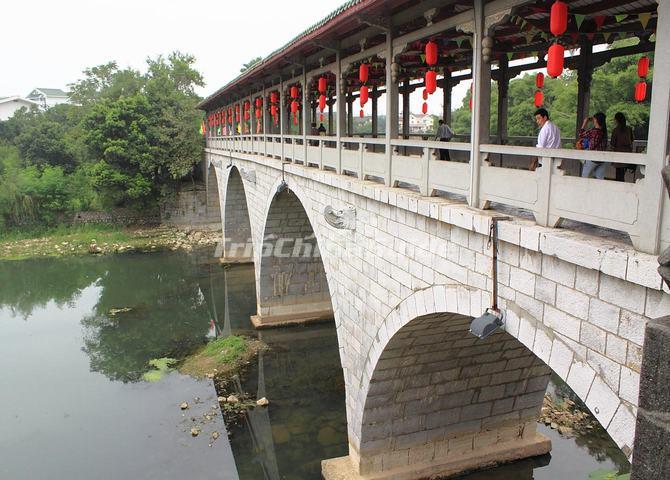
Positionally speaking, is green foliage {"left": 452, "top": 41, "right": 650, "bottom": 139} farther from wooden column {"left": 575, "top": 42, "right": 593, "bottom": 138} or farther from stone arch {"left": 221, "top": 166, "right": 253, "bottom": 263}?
stone arch {"left": 221, "top": 166, "right": 253, "bottom": 263}

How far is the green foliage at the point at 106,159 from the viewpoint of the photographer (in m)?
31.4

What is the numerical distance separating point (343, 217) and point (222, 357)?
8235 mm

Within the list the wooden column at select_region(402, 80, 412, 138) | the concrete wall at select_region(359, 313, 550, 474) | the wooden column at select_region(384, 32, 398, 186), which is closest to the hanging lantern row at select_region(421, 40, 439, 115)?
the wooden column at select_region(384, 32, 398, 186)

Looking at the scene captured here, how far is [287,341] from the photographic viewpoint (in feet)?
55.2

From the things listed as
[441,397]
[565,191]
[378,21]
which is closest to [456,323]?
[441,397]

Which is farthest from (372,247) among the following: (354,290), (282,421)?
(282,421)

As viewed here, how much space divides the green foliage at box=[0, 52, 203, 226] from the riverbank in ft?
4.25

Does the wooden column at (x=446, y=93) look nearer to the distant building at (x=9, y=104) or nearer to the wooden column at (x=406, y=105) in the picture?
the wooden column at (x=406, y=105)

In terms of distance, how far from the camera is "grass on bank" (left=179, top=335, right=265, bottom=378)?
49.1ft

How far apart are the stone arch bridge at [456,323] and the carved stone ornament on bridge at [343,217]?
2cm

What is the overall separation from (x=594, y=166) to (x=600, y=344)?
193 cm

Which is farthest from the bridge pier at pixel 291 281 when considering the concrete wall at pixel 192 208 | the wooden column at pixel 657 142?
the concrete wall at pixel 192 208

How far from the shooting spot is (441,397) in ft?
31.3

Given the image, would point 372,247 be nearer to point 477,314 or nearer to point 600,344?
point 477,314
